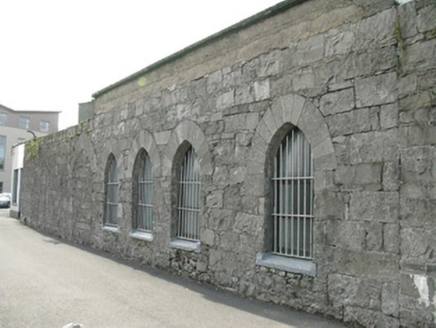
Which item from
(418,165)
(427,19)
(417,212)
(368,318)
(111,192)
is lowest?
Result: (368,318)

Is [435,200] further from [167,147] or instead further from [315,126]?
[167,147]

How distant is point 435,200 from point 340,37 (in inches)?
90.9

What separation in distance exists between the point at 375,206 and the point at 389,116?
1.03 meters

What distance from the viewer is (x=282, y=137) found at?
19.2ft

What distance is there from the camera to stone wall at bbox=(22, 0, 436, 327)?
4.25 metres

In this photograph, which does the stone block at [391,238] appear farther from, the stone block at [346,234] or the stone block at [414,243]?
the stone block at [346,234]

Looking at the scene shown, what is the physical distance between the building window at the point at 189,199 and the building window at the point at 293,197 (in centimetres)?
201

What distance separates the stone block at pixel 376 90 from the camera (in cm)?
452

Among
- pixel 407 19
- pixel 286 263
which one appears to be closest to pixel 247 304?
pixel 286 263

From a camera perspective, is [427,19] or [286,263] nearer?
[427,19]

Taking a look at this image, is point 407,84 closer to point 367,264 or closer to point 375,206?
point 375,206

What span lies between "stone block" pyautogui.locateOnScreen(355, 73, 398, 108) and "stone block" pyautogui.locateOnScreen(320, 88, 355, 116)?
10 cm

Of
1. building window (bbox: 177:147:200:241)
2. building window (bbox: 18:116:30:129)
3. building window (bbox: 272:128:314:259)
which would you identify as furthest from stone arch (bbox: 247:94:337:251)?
building window (bbox: 18:116:30:129)

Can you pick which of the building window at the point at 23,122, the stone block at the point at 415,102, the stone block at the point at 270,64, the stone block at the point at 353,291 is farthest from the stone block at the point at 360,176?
the building window at the point at 23,122
